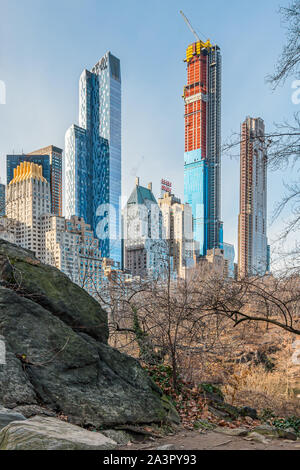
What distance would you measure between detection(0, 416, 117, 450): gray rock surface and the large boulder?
979mm

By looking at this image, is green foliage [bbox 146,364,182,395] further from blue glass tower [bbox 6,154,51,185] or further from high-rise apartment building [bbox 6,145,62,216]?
high-rise apartment building [bbox 6,145,62,216]

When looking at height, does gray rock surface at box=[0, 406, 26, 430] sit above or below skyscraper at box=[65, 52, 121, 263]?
below

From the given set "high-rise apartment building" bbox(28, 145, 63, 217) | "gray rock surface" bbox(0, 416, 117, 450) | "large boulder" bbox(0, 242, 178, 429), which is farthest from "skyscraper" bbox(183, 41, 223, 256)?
"gray rock surface" bbox(0, 416, 117, 450)

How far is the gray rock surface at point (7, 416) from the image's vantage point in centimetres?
403

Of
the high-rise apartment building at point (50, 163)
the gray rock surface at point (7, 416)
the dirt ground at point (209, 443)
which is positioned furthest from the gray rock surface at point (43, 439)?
the high-rise apartment building at point (50, 163)

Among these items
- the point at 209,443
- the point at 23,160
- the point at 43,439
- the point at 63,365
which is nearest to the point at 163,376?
the point at 209,443

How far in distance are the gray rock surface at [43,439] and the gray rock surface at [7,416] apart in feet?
0.76

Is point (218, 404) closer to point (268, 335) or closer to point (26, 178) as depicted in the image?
point (268, 335)

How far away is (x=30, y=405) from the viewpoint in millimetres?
4766

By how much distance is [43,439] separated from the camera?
3533mm

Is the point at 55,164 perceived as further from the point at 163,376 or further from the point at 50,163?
the point at 163,376

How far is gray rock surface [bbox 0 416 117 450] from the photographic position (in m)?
3.48
